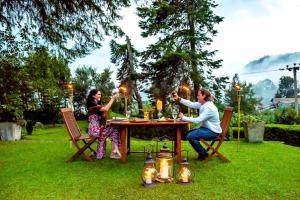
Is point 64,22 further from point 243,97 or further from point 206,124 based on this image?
point 243,97

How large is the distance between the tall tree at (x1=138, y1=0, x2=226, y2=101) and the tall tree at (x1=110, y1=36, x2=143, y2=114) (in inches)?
86.5

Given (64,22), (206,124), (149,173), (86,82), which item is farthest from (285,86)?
(149,173)

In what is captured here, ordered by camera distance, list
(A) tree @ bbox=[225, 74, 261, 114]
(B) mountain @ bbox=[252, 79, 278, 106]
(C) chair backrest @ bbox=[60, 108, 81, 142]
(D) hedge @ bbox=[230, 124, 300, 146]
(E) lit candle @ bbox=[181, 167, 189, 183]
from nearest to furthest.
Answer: (E) lit candle @ bbox=[181, 167, 189, 183], (C) chair backrest @ bbox=[60, 108, 81, 142], (D) hedge @ bbox=[230, 124, 300, 146], (A) tree @ bbox=[225, 74, 261, 114], (B) mountain @ bbox=[252, 79, 278, 106]

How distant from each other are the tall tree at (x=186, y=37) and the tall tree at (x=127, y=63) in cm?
220

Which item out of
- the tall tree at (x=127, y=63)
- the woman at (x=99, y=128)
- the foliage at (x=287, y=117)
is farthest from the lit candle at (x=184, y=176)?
the tall tree at (x=127, y=63)

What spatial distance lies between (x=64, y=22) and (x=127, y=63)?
1532 centimetres

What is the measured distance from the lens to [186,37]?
68.2 ft

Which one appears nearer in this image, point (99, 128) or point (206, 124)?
point (206, 124)

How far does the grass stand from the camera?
4262mm

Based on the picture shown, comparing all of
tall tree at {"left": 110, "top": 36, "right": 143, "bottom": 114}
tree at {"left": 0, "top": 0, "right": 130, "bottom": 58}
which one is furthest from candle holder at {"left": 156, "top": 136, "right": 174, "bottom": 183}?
tall tree at {"left": 110, "top": 36, "right": 143, "bottom": 114}

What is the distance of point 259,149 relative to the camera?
→ 26.9 feet

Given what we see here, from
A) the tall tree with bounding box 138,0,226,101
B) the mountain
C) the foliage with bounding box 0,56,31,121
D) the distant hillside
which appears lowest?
the foliage with bounding box 0,56,31,121

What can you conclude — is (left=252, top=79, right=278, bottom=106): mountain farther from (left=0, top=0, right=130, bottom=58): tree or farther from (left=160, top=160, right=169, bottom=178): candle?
(left=160, top=160, right=169, bottom=178): candle

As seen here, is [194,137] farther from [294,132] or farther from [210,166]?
[294,132]
